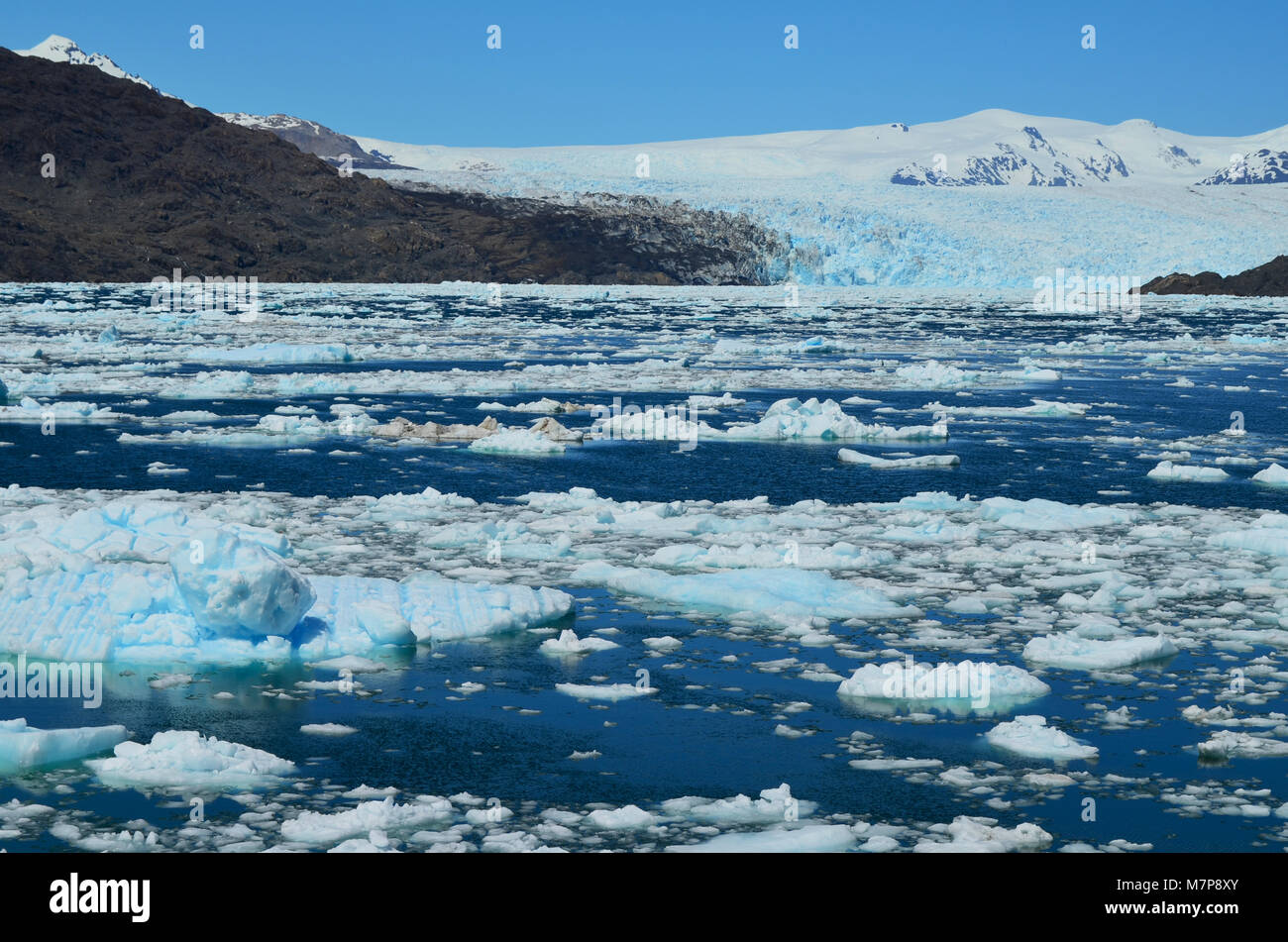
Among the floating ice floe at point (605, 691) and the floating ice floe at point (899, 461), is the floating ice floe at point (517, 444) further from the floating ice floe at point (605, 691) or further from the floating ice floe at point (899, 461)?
the floating ice floe at point (605, 691)

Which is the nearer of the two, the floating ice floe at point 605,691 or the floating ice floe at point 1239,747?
the floating ice floe at point 1239,747

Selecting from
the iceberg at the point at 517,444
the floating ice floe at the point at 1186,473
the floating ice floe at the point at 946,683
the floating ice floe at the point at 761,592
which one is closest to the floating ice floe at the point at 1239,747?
the floating ice floe at the point at 946,683

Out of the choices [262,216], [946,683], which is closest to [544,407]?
[946,683]

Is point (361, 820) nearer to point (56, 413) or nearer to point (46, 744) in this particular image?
point (46, 744)

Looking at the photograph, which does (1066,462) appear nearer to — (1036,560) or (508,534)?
(1036,560)

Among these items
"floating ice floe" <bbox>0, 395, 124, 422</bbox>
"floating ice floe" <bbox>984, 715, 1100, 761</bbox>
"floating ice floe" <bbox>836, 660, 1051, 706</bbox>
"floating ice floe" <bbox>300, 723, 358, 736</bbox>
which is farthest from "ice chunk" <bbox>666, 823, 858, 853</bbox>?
"floating ice floe" <bbox>0, 395, 124, 422</bbox>

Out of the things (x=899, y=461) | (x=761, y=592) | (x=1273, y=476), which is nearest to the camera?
(x=761, y=592)
